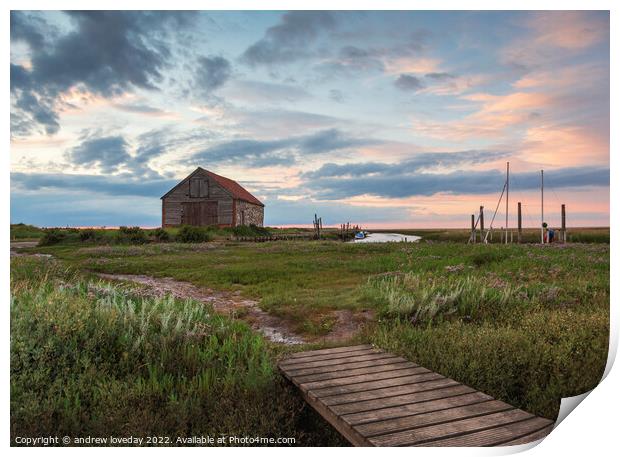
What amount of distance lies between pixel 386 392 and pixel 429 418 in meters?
0.45

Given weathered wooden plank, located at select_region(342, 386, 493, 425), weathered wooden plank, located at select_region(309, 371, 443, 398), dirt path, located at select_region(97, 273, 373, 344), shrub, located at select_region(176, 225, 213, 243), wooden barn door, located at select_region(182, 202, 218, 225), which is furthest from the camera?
wooden barn door, located at select_region(182, 202, 218, 225)

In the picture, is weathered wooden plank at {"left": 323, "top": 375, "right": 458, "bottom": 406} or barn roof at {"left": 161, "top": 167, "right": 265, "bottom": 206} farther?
barn roof at {"left": 161, "top": 167, "right": 265, "bottom": 206}

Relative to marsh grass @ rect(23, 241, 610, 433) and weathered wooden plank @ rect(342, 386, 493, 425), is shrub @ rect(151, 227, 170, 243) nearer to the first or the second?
marsh grass @ rect(23, 241, 610, 433)

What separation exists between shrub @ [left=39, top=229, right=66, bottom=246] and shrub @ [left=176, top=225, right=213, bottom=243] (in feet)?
19.4

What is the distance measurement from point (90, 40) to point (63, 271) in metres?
3.48

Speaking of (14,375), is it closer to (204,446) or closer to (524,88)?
(204,446)

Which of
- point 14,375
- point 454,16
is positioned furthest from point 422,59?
point 14,375

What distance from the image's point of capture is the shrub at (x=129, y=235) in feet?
25.4

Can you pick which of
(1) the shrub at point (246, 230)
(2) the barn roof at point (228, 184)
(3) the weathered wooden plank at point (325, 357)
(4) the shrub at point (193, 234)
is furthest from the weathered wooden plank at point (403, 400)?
(1) the shrub at point (246, 230)

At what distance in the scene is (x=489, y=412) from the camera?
2953 mm

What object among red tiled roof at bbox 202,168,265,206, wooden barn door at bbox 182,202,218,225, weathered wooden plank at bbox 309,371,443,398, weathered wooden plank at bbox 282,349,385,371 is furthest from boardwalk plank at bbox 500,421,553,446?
wooden barn door at bbox 182,202,218,225

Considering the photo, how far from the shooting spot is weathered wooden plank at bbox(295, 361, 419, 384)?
3.55m

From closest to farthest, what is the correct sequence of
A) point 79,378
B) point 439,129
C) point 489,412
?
point 489,412
point 79,378
point 439,129

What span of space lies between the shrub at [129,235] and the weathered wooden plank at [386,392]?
581cm
